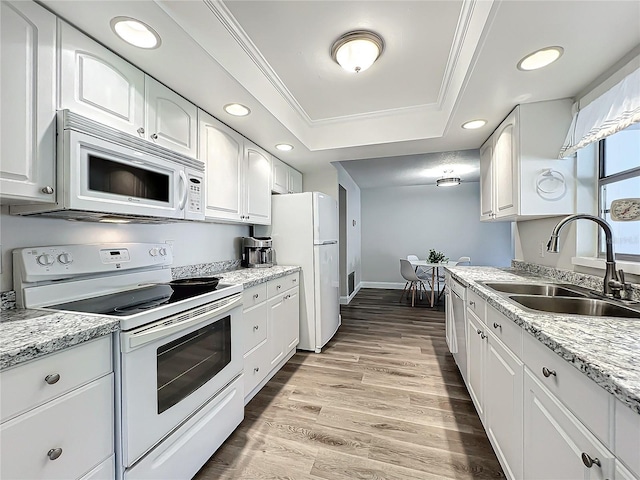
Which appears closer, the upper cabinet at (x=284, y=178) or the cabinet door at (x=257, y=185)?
the cabinet door at (x=257, y=185)

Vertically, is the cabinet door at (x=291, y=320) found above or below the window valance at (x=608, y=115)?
below

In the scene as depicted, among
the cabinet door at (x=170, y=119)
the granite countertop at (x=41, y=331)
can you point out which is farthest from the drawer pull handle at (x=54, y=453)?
the cabinet door at (x=170, y=119)

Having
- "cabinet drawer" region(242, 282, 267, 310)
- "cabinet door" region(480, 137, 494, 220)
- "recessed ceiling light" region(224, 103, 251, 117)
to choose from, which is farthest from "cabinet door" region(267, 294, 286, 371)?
"cabinet door" region(480, 137, 494, 220)

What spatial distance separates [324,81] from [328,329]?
2.48 m

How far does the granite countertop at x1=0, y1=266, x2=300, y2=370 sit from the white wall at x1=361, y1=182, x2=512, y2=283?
602cm

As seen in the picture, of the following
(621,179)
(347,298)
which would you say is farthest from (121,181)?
(347,298)

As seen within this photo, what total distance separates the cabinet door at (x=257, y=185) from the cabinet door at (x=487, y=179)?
2138mm

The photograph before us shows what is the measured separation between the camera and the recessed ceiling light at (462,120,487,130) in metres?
2.27

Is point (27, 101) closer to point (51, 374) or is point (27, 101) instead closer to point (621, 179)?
point (51, 374)

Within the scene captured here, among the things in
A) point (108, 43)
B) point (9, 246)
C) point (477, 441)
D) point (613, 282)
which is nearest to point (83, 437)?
point (9, 246)

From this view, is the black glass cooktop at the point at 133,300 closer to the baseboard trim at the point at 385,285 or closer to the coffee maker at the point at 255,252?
the coffee maker at the point at 255,252

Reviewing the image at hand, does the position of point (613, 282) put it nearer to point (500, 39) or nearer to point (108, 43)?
point (500, 39)

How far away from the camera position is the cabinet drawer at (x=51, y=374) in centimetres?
78

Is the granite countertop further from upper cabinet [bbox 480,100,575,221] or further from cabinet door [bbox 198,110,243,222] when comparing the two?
upper cabinet [bbox 480,100,575,221]
